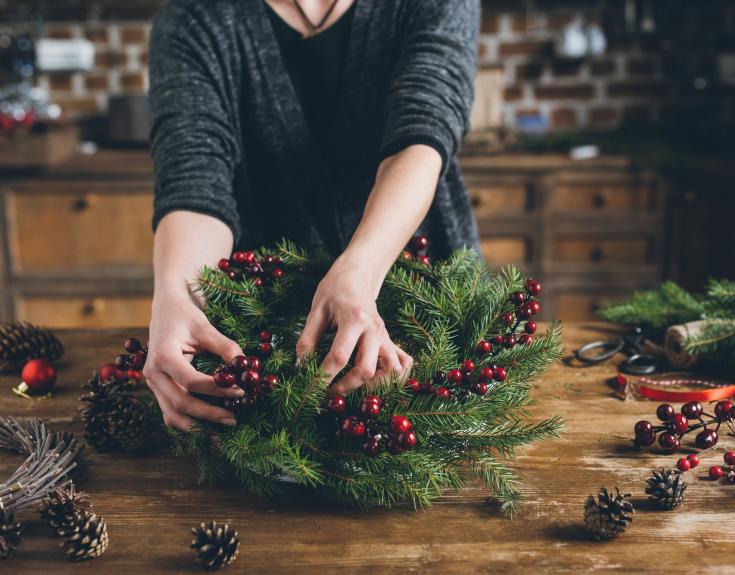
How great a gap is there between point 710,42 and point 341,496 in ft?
9.34

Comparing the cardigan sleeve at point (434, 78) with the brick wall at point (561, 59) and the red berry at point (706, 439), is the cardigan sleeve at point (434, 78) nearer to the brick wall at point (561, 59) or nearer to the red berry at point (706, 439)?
the red berry at point (706, 439)

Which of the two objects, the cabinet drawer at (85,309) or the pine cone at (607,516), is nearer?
the pine cone at (607,516)

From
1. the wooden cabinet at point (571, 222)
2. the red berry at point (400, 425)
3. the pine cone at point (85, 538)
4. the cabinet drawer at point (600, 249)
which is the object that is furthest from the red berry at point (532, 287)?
the cabinet drawer at point (600, 249)

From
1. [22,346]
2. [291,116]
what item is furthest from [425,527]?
[291,116]

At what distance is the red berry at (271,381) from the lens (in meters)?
0.63

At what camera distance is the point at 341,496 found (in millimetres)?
632

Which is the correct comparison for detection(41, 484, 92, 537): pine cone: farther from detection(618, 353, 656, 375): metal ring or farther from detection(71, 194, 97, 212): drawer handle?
detection(71, 194, 97, 212): drawer handle

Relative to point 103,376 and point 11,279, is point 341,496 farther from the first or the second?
point 11,279

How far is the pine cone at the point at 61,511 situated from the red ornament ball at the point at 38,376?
0.32 metres

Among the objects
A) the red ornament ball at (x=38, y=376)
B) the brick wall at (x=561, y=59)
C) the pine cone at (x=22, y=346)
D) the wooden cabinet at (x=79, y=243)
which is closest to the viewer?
the red ornament ball at (x=38, y=376)

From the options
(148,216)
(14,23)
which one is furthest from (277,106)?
(14,23)

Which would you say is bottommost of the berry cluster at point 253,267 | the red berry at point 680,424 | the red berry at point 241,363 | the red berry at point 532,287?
the red berry at point 680,424

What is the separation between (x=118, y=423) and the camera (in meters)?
0.74

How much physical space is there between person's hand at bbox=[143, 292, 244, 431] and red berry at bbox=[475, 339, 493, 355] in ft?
0.72
